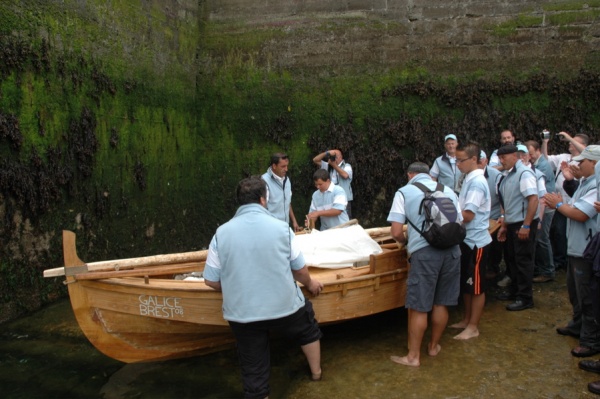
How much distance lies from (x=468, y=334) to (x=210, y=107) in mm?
6453

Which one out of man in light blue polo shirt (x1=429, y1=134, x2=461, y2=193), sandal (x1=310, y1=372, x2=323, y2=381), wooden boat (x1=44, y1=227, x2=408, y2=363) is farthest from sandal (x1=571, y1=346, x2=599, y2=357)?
man in light blue polo shirt (x1=429, y1=134, x2=461, y2=193)

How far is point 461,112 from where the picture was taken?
8.59m

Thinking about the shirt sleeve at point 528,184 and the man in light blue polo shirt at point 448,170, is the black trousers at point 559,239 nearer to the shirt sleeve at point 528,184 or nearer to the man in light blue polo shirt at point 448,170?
the man in light blue polo shirt at point 448,170

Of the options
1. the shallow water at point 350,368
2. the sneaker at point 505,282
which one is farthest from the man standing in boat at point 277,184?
the sneaker at point 505,282

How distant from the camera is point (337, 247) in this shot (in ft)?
16.9

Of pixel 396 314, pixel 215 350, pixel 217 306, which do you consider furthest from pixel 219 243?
pixel 396 314

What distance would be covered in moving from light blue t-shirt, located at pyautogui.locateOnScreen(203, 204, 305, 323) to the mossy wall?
3.48 meters

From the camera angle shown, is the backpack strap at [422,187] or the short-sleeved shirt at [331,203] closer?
the backpack strap at [422,187]

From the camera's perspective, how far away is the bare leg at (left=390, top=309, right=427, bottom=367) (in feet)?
14.5

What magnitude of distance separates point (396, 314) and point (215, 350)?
7.05 ft

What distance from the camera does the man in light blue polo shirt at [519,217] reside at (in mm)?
5426

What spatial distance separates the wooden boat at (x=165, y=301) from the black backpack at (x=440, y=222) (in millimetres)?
707

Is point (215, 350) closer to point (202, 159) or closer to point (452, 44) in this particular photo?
point (202, 159)

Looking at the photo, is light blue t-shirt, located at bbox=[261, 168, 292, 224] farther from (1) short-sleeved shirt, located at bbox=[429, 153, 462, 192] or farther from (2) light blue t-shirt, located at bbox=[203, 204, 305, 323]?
(2) light blue t-shirt, located at bbox=[203, 204, 305, 323]
